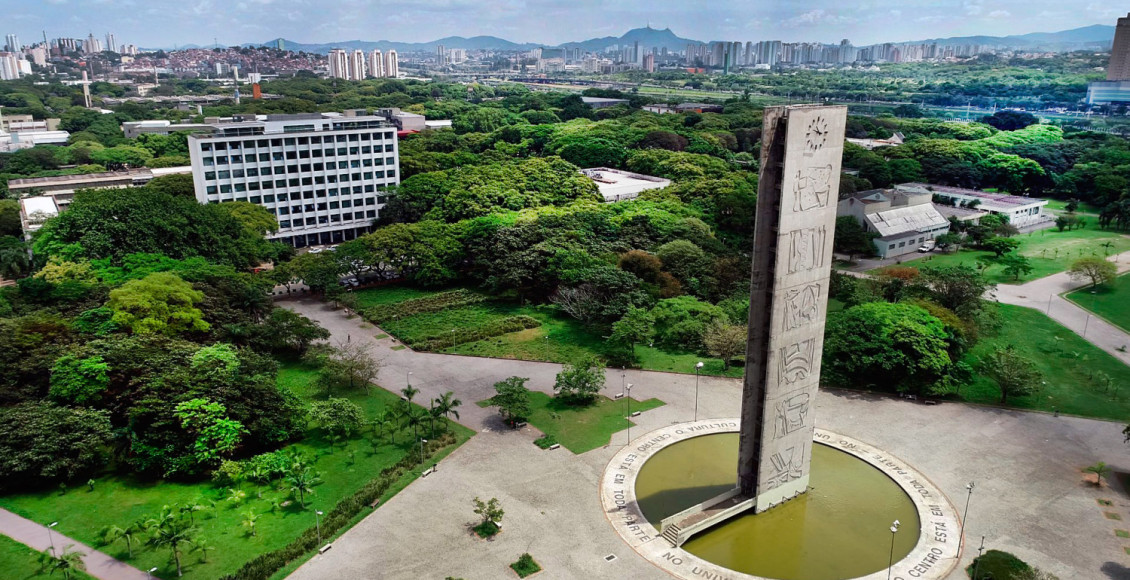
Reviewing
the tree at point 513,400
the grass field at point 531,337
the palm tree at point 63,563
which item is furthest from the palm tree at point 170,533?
the grass field at point 531,337

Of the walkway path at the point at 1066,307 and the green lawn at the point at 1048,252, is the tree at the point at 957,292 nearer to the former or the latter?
the walkway path at the point at 1066,307

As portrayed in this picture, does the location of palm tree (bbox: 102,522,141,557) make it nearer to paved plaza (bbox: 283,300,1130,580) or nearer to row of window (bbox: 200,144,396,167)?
paved plaza (bbox: 283,300,1130,580)

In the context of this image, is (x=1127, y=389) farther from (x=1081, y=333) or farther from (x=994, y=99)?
(x=994, y=99)

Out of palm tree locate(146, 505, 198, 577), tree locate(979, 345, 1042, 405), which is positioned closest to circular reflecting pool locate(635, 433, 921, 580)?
tree locate(979, 345, 1042, 405)

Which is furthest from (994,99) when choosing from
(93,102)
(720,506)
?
(93,102)

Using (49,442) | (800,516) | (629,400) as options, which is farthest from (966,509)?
(49,442)
